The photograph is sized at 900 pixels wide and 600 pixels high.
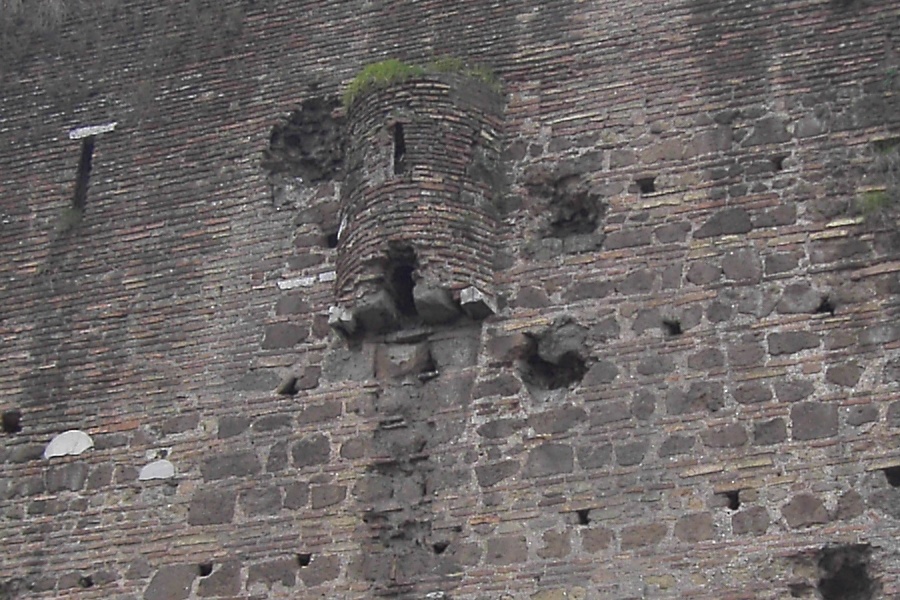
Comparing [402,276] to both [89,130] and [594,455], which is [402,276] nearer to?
[594,455]

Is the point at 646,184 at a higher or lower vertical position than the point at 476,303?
higher

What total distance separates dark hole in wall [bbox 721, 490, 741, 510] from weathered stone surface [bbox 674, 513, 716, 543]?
0.13m

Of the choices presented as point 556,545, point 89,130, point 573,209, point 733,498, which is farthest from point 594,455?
point 89,130

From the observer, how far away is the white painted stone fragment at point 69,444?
10.9 meters

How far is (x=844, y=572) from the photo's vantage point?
906 centimetres

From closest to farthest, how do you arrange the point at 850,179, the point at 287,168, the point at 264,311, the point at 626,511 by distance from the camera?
1. the point at 626,511
2. the point at 850,179
3. the point at 264,311
4. the point at 287,168

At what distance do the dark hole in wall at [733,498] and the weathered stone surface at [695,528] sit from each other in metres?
0.13

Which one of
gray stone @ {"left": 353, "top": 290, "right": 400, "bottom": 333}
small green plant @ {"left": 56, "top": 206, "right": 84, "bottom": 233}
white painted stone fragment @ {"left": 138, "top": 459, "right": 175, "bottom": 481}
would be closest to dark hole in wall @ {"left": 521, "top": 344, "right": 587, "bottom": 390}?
gray stone @ {"left": 353, "top": 290, "right": 400, "bottom": 333}

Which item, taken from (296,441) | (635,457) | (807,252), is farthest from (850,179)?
(296,441)

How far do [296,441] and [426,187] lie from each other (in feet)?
5.79

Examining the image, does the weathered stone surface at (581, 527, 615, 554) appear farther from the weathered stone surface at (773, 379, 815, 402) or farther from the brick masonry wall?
the weathered stone surface at (773, 379, 815, 402)

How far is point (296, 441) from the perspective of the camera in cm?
1038

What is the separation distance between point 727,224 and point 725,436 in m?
1.43

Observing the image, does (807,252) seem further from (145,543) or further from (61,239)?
(61,239)
